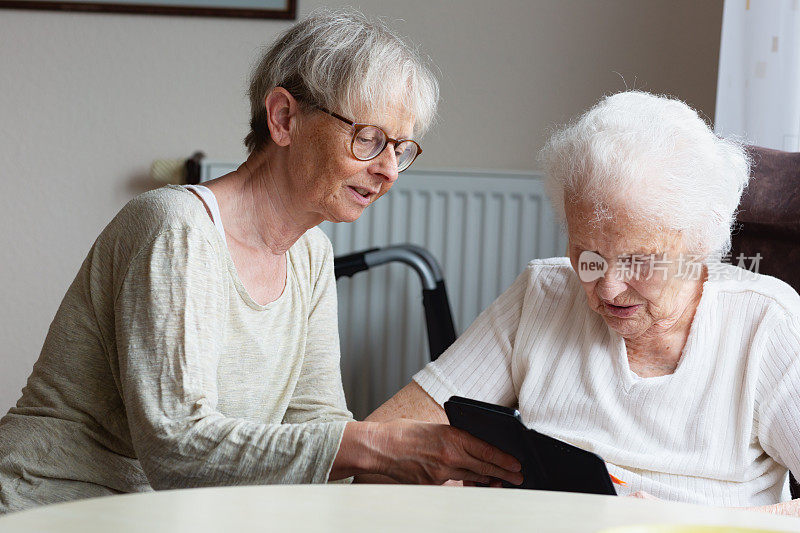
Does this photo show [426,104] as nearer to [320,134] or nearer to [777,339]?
[320,134]

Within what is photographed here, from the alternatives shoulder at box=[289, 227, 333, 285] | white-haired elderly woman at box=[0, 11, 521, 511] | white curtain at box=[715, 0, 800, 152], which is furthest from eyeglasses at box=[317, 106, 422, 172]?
white curtain at box=[715, 0, 800, 152]

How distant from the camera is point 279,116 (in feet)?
4.75

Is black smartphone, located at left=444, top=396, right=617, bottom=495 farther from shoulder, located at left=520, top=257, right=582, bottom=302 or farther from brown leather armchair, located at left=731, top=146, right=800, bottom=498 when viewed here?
brown leather armchair, located at left=731, top=146, right=800, bottom=498

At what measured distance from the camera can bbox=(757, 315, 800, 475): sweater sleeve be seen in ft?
4.43

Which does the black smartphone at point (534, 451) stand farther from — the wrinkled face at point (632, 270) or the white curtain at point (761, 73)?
the white curtain at point (761, 73)

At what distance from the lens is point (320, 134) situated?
55.6 inches

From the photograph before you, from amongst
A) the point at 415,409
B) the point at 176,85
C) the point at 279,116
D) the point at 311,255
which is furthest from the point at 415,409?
the point at 176,85

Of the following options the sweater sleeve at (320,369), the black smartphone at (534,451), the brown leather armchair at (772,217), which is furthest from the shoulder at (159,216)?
the brown leather armchair at (772,217)

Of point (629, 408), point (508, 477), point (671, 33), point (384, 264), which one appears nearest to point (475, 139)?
point (384, 264)

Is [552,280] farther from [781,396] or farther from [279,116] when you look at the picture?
[279,116]

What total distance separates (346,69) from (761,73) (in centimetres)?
126

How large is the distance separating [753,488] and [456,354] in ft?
1.75

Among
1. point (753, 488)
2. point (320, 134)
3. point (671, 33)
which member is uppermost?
point (671, 33)

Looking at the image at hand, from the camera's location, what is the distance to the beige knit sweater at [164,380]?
118 centimetres
